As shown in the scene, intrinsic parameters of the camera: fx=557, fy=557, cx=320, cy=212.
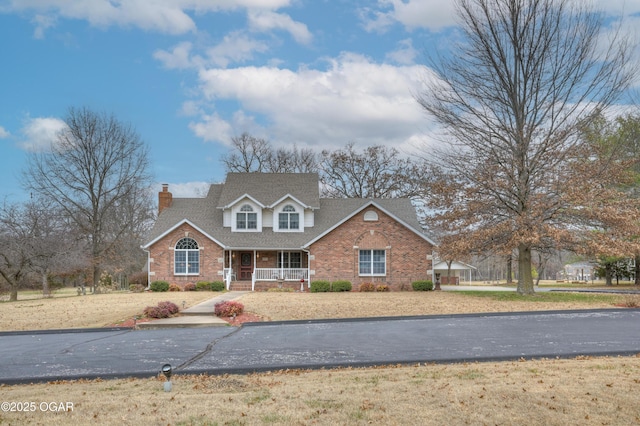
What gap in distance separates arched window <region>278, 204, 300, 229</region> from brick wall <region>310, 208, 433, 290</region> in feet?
11.2

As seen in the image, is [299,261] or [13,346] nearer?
[13,346]

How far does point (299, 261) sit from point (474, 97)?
15.4 meters

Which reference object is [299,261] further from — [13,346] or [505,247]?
[13,346]

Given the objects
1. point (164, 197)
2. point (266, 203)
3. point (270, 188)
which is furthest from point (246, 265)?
point (164, 197)

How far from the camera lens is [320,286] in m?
32.2

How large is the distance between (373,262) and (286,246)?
5.50 m

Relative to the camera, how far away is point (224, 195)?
37688 millimetres

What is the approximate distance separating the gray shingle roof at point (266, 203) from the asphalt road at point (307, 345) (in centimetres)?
1705

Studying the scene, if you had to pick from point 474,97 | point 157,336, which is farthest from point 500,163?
point 157,336

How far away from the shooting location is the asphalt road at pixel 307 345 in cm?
1101

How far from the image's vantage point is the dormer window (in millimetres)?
36500

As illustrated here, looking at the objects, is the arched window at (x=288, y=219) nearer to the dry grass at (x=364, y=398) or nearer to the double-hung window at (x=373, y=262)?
the double-hung window at (x=373, y=262)

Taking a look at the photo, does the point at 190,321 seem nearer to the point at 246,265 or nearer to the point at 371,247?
the point at 371,247

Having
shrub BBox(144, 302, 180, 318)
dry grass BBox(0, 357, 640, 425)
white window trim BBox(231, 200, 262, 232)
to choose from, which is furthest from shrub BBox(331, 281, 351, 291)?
dry grass BBox(0, 357, 640, 425)
